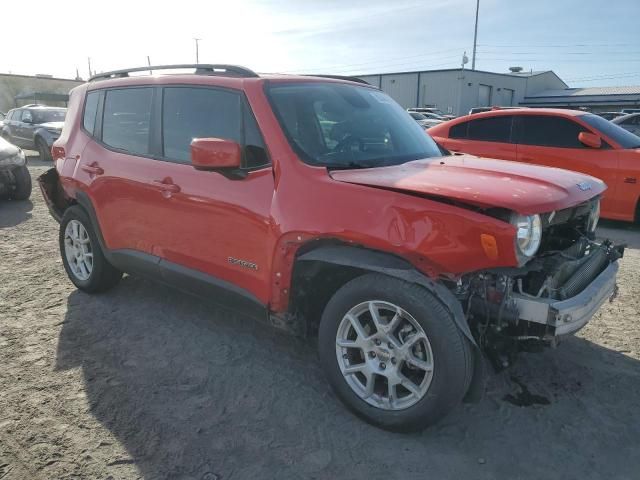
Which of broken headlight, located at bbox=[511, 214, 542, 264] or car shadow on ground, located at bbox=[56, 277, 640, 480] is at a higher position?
broken headlight, located at bbox=[511, 214, 542, 264]

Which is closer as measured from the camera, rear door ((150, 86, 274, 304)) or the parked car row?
rear door ((150, 86, 274, 304))

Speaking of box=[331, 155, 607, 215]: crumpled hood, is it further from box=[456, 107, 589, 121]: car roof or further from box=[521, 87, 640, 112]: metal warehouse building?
box=[521, 87, 640, 112]: metal warehouse building

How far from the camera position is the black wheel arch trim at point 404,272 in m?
2.50

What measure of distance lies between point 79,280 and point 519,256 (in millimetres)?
3888

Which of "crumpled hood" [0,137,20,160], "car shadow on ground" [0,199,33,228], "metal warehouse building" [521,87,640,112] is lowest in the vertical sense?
"car shadow on ground" [0,199,33,228]

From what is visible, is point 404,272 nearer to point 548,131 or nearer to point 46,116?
point 548,131

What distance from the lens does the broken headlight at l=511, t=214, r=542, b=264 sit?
2438 millimetres

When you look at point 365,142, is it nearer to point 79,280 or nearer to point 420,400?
point 420,400

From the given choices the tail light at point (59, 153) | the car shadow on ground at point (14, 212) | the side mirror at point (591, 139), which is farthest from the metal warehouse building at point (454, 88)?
the tail light at point (59, 153)

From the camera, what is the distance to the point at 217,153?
2957 mm

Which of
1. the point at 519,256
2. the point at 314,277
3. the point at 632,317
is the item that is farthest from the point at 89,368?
the point at 632,317

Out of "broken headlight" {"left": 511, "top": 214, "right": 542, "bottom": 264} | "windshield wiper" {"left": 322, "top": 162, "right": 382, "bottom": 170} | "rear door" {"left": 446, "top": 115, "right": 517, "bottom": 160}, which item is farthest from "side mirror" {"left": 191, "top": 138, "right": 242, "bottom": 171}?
"rear door" {"left": 446, "top": 115, "right": 517, "bottom": 160}

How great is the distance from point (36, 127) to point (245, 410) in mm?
15370

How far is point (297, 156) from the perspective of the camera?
3.02 metres
